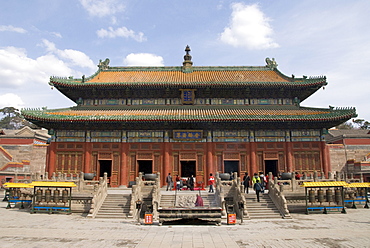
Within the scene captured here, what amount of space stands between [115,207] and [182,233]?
23.2 ft

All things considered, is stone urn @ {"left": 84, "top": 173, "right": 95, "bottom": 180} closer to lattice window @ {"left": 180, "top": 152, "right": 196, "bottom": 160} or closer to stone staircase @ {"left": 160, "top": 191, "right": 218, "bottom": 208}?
stone staircase @ {"left": 160, "top": 191, "right": 218, "bottom": 208}

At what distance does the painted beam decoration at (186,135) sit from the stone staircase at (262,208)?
8.50m

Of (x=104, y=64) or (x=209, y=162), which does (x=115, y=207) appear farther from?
(x=104, y=64)

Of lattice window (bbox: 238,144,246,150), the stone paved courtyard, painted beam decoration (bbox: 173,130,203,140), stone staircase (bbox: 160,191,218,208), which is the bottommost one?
the stone paved courtyard

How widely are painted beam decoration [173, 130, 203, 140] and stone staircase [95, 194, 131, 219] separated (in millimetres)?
8531

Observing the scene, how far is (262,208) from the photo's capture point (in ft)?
57.4

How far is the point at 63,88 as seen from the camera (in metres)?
27.9

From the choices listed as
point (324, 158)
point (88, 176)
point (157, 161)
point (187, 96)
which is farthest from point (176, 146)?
point (324, 158)

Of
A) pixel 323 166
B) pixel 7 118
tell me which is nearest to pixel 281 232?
pixel 323 166

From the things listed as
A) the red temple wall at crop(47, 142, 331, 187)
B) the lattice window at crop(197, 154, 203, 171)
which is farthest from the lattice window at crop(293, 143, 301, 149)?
the lattice window at crop(197, 154, 203, 171)

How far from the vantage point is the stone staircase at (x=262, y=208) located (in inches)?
656

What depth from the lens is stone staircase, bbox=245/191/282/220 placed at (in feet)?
54.7

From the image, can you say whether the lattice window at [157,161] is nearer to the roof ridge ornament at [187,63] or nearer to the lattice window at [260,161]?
the lattice window at [260,161]

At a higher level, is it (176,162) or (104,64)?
(104,64)
